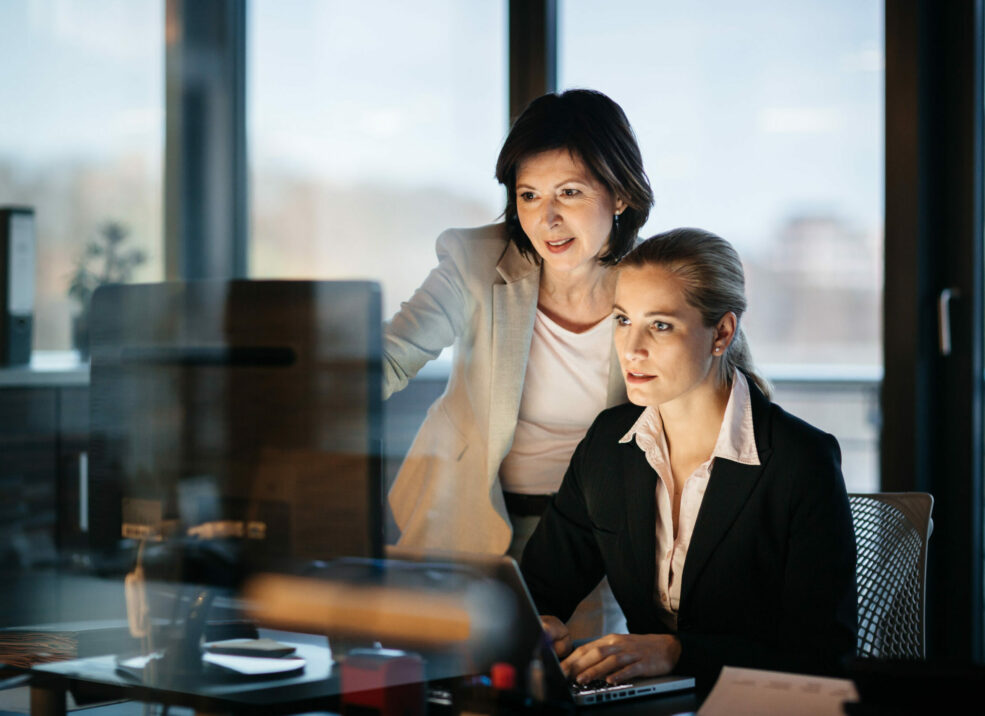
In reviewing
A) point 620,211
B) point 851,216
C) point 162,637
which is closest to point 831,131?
point 851,216

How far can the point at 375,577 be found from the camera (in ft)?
3.82

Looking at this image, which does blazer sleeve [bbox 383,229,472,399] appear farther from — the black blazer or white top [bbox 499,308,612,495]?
the black blazer

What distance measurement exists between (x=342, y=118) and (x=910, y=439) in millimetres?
2145

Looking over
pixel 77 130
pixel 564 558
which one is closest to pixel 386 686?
pixel 564 558

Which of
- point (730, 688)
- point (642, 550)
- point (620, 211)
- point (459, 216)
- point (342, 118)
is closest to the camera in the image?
point (730, 688)

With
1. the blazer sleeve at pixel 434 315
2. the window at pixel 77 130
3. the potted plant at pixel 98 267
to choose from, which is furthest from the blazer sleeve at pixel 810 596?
the window at pixel 77 130

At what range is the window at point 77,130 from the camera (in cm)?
332

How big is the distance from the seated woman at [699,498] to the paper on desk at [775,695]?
16 cm

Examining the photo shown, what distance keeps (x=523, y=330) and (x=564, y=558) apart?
0.45 meters

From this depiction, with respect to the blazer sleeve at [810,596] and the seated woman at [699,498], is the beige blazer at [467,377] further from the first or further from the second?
the blazer sleeve at [810,596]

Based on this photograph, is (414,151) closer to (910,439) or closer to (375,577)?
(910,439)

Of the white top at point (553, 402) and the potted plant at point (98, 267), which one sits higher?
the potted plant at point (98, 267)

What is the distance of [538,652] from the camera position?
1.09 meters

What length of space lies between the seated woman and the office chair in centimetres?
20
